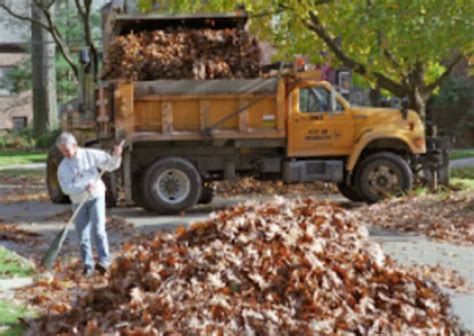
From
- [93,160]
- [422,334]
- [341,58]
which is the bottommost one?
[422,334]

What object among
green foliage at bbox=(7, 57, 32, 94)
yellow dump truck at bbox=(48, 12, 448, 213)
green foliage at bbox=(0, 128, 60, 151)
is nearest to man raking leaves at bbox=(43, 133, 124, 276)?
yellow dump truck at bbox=(48, 12, 448, 213)

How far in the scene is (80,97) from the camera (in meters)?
22.9

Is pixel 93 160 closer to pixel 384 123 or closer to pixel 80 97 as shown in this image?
pixel 384 123

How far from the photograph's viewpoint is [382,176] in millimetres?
20156

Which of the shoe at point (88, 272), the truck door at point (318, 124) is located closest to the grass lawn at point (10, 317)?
the shoe at point (88, 272)

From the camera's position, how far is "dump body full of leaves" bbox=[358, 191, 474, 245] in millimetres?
15070

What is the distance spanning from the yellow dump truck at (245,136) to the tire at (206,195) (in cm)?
47

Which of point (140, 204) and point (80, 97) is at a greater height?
point (80, 97)

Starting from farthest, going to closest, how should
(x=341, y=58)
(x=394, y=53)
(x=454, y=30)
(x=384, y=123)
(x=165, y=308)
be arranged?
1. (x=341, y=58)
2. (x=394, y=53)
3. (x=384, y=123)
4. (x=454, y=30)
5. (x=165, y=308)

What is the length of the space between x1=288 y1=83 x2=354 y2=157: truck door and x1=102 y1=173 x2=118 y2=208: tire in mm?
3249

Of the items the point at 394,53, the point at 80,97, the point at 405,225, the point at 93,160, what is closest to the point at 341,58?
the point at 394,53

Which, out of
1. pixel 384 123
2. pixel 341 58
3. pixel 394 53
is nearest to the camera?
pixel 384 123

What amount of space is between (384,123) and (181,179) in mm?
3972

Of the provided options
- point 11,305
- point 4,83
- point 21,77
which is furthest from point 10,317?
point 4,83
